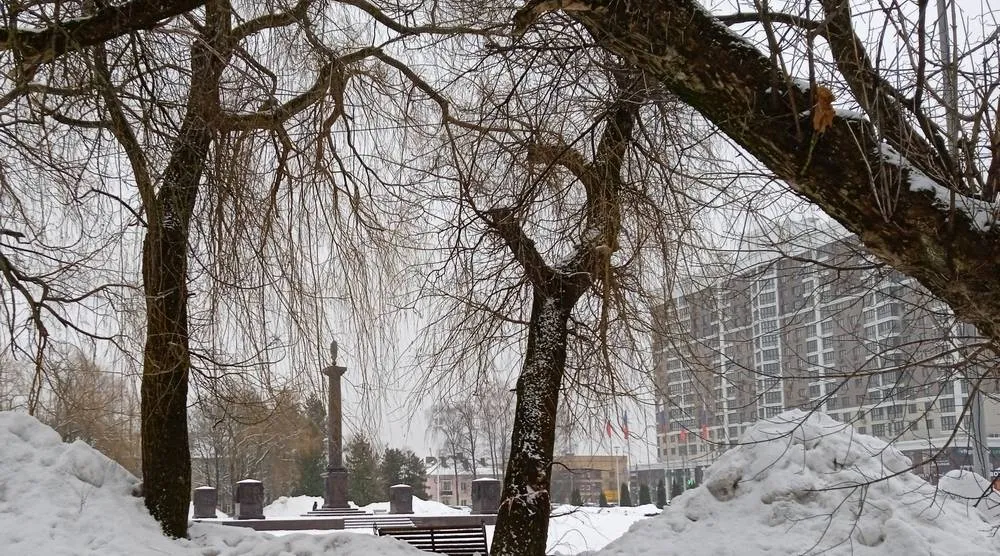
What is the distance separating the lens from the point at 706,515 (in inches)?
318

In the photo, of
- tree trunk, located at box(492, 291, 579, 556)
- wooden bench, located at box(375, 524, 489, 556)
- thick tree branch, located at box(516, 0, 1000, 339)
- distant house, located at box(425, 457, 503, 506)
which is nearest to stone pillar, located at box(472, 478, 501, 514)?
wooden bench, located at box(375, 524, 489, 556)

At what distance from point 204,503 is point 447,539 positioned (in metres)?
16.7

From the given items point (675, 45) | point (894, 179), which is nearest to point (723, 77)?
→ point (675, 45)

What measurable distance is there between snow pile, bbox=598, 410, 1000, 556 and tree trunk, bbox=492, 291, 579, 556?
773mm

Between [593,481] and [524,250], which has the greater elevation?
[524,250]

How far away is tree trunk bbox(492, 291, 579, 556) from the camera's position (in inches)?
298

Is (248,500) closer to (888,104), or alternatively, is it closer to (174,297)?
(174,297)

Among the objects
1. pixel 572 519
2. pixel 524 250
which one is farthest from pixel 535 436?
pixel 572 519

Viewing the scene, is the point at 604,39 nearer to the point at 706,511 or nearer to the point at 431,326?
the point at 431,326

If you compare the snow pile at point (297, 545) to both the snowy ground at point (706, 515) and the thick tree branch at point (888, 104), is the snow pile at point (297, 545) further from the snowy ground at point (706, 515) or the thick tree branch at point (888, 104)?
the thick tree branch at point (888, 104)

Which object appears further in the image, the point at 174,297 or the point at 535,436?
the point at 535,436

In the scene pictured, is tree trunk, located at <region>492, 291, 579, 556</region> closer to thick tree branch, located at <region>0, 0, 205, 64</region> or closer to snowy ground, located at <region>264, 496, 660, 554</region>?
thick tree branch, located at <region>0, 0, 205, 64</region>

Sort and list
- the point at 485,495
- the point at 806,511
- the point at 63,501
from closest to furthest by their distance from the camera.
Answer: the point at 63,501
the point at 806,511
the point at 485,495

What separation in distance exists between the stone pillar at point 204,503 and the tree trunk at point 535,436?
710 inches
